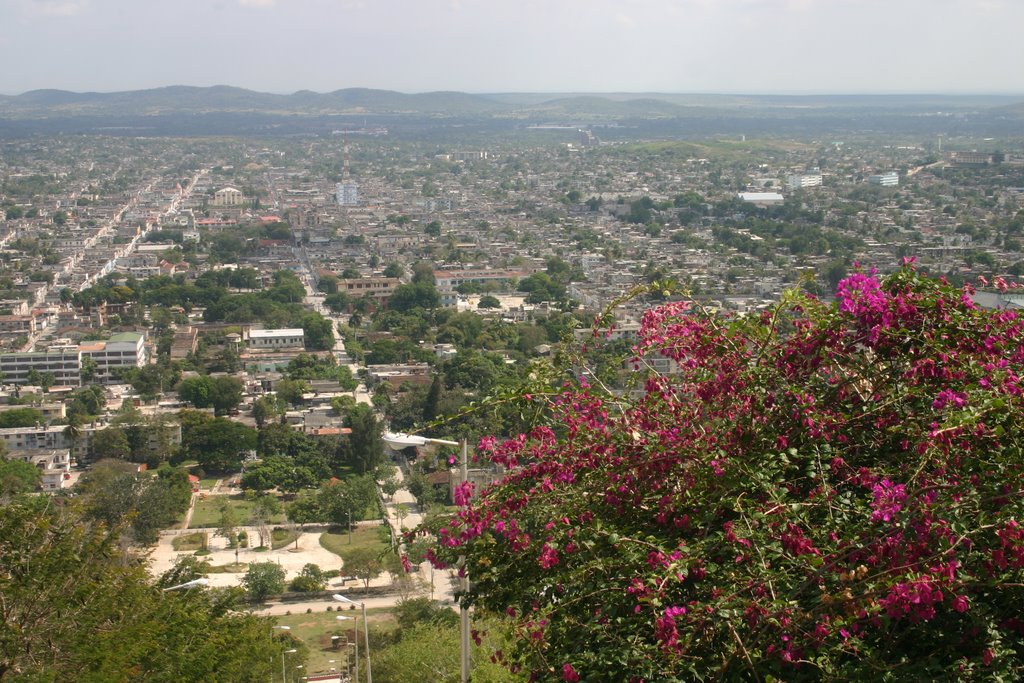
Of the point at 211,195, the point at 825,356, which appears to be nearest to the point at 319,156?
the point at 211,195

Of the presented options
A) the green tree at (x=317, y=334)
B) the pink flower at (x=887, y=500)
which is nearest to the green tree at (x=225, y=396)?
the green tree at (x=317, y=334)

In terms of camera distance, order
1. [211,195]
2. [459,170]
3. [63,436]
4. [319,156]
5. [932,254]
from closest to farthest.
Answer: [63,436], [932,254], [211,195], [459,170], [319,156]

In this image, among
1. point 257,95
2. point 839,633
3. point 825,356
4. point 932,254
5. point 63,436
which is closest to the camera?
point 839,633

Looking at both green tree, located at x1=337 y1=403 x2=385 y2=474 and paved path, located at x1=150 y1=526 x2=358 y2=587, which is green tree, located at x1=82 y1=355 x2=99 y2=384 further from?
paved path, located at x1=150 y1=526 x2=358 y2=587

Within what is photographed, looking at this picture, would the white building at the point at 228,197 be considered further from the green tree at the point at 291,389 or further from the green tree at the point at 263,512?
the green tree at the point at 263,512

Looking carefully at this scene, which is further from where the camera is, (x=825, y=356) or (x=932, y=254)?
(x=932, y=254)

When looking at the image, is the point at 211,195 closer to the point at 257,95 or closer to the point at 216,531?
the point at 216,531
